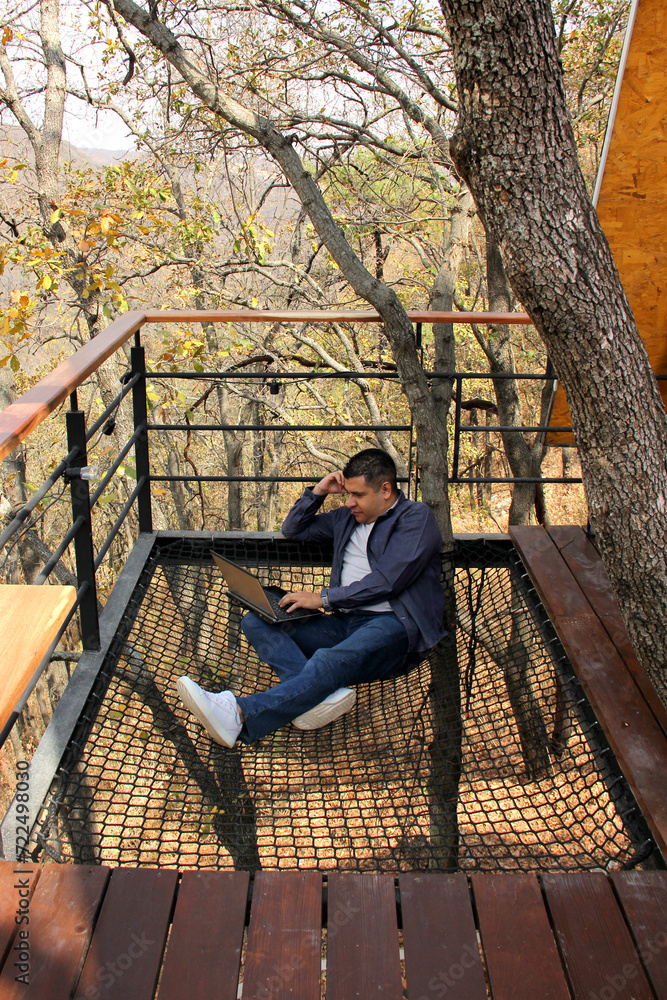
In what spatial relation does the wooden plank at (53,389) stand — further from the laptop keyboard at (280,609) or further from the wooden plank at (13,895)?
the laptop keyboard at (280,609)

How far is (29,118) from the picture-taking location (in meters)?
9.49

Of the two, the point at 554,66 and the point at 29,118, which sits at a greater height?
the point at 29,118

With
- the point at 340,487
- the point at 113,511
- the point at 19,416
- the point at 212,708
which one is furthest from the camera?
the point at 113,511

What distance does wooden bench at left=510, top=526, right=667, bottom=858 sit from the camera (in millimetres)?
2080

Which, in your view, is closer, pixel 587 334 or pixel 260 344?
pixel 587 334

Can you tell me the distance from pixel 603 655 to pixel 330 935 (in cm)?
135

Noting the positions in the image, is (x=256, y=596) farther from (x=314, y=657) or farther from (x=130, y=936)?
(x=130, y=936)

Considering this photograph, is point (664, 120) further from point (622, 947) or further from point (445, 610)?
point (622, 947)

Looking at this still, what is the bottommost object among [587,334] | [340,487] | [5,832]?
[5,832]

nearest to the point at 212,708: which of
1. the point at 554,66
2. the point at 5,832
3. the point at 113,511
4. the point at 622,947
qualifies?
the point at 5,832

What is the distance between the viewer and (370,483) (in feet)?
9.86

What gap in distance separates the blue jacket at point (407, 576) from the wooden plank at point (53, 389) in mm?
1201

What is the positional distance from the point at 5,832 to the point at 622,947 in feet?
4.89

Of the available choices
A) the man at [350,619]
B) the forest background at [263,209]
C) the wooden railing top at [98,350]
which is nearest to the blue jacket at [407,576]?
the man at [350,619]
